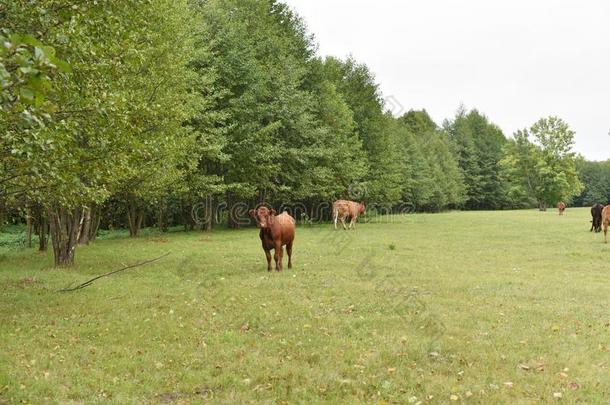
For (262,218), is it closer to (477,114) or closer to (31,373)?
(31,373)

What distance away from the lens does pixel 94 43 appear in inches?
464

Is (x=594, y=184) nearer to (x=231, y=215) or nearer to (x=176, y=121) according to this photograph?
(x=231, y=215)

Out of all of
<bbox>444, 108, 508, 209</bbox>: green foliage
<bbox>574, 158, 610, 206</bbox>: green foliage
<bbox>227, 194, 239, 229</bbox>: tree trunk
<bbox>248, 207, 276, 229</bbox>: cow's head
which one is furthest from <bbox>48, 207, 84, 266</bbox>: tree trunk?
<bbox>574, 158, 610, 206</bbox>: green foliage

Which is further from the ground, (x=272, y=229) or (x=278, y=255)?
(x=272, y=229)

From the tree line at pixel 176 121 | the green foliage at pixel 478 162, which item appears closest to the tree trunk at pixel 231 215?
the tree line at pixel 176 121

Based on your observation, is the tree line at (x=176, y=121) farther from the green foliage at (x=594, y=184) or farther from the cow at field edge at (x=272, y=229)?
the green foliage at (x=594, y=184)

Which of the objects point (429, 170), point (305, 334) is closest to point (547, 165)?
point (429, 170)

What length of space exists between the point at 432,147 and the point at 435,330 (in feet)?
280

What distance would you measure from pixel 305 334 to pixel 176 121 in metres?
17.5

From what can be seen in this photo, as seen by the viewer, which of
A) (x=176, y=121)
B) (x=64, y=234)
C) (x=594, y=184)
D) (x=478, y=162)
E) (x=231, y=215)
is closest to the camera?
(x=64, y=234)

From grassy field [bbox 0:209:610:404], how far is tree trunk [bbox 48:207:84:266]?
91 centimetres

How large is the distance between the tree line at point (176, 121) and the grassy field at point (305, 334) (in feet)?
10.2

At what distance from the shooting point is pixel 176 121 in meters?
24.3

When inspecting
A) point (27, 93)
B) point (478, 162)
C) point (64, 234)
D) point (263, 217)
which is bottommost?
point (64, 234)
